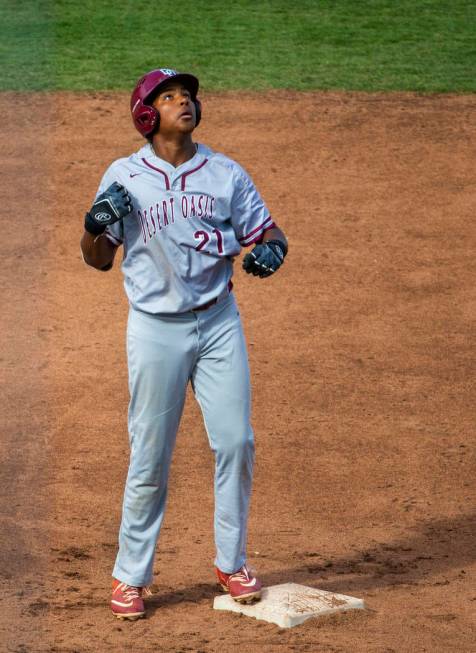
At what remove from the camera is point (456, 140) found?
11.3 m

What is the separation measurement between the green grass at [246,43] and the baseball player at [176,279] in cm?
794

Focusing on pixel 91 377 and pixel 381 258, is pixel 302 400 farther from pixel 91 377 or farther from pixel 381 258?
pixel 381 258

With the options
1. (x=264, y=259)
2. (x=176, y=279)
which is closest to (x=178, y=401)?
(x=176, y=279)

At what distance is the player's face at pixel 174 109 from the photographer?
183 inches

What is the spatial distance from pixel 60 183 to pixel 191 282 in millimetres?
5904

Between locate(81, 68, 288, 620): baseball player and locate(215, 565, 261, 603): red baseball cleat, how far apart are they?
9.5 inches

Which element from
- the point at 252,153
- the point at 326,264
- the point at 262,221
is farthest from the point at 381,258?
the point at 262,221

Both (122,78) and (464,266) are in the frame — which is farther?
Answer: (122,78)

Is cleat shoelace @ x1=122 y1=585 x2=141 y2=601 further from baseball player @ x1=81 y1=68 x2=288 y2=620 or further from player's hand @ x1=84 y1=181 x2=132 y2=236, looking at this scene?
player's hand @ x1=84 y1=181 x2=132 y2=236

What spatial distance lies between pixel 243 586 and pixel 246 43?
9.68 meters

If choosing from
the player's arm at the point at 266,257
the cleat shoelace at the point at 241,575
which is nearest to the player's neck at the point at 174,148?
the player's arm at the point at 266,257

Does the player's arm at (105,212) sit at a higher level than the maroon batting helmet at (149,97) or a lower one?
lower

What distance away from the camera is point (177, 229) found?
15.0 feet

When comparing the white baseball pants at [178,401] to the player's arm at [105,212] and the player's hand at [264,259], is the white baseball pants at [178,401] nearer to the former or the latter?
the player's hand at [264,259]
